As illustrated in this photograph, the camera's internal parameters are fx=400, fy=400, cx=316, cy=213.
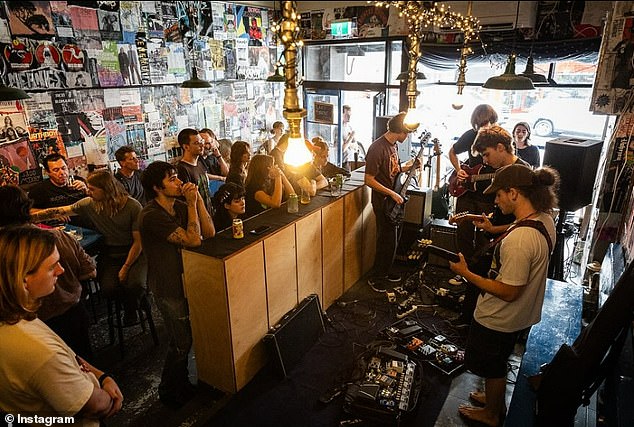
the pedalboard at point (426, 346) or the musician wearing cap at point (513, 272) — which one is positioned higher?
the musician wearing cap at point (513, 272)

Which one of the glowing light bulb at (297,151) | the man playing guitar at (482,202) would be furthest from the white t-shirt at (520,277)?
the glowing light bulb at (297,151)

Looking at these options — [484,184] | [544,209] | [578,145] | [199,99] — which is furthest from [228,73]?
[544,209]

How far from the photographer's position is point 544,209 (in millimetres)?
2232

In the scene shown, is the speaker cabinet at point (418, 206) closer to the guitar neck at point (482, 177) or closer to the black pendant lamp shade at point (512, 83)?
the guitar neck at point (482, 177)

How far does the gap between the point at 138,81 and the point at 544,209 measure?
16.8 feet

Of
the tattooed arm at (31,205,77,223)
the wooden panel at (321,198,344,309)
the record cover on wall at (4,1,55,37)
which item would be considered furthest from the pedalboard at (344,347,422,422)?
the record cover on wall at (4,1,55,37)

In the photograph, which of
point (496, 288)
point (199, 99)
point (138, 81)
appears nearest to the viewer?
point (496, 288)

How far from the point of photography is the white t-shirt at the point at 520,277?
210 centimetres

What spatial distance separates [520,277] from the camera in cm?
211

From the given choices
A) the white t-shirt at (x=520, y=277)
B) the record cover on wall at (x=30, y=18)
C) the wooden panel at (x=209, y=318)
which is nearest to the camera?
the white t-shirt at (x=520, y=277)

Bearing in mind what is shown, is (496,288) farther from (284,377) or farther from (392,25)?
(392,25)

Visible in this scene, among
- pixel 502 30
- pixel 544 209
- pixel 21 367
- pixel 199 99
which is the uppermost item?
pixel 502 30

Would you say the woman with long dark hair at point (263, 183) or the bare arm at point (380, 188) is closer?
the woman with long dark hair at point (263, 183)

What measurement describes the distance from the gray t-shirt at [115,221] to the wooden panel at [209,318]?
846 mm
